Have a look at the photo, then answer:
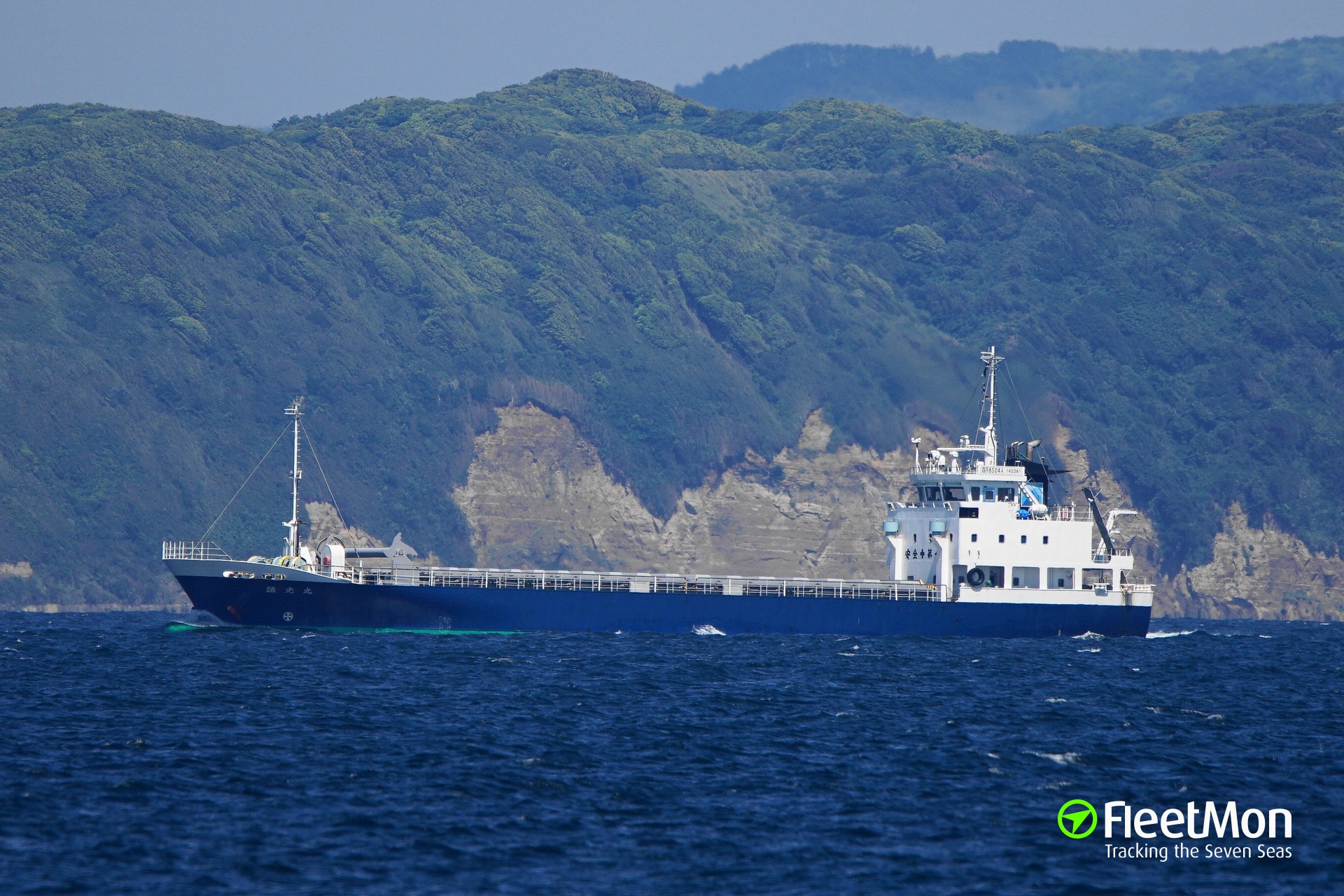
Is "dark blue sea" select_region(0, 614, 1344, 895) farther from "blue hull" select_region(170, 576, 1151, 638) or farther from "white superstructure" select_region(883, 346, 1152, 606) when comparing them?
"white superstructure" select_region(883, 346, 1152, 606)

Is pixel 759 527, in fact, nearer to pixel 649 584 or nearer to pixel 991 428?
pixel 991 428

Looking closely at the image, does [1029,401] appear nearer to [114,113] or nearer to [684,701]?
[114,113]

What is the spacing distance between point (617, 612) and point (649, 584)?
2.93m

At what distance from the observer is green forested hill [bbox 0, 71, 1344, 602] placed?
137125 millimetres

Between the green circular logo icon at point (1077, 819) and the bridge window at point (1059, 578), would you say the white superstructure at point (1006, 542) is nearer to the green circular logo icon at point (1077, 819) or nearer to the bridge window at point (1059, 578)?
the bridge window at point (1059, 578)

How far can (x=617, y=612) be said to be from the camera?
7019 centimetres

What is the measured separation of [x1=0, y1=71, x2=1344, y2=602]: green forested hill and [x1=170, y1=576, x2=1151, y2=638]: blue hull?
66.0 m

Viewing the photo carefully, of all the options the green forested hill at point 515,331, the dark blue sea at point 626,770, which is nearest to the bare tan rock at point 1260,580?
the green forested hill at point 515,331

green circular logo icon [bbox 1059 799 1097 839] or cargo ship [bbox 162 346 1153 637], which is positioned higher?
cargo ship [bbox 162 346 1153 637]

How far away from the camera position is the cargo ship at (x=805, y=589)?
67.2 metres

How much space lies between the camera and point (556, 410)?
6014 inches

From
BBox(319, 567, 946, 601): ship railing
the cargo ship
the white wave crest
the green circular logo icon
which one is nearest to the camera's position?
the green circular logo icon

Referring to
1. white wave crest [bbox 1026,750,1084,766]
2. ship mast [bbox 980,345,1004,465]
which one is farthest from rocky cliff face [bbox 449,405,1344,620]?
white wave crest [bbox 1026,750,1084,766]

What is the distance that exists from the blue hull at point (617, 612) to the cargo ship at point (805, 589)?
0.19 feet
